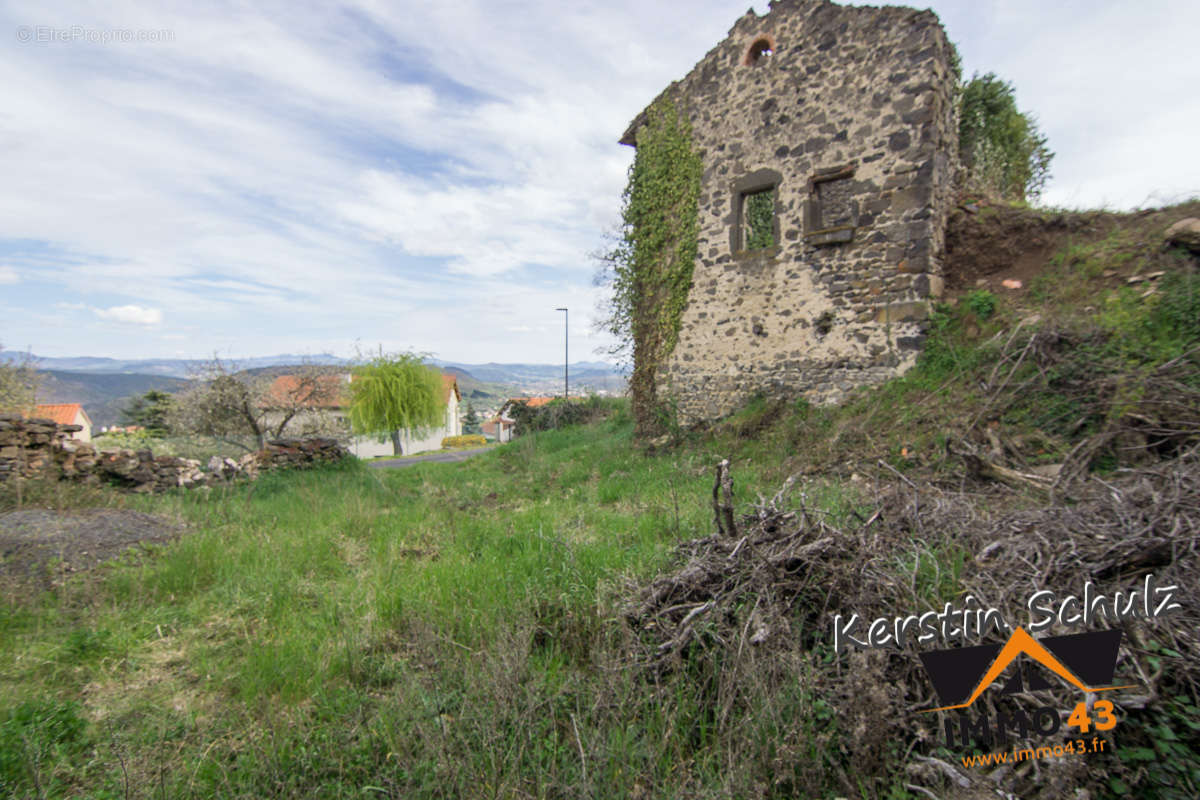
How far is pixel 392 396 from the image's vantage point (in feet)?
100

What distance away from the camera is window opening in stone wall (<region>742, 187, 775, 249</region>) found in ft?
31.2

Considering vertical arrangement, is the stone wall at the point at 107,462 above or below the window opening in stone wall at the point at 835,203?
below

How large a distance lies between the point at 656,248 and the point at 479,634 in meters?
8.88

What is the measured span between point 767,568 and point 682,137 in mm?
9535

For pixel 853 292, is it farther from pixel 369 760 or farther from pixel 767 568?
pixel 369 760

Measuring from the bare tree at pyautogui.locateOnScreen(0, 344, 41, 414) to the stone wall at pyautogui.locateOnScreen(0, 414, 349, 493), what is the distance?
15.1 metres

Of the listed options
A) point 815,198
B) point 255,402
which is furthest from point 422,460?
point 815,198

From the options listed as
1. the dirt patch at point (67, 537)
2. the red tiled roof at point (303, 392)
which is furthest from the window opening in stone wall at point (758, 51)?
the red tiled roof at point (303, 392)

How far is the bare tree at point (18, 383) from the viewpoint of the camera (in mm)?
18172

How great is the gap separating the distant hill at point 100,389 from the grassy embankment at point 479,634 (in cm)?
2378

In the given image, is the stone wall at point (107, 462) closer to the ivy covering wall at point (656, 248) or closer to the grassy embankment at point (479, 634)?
the grassy embankment at point (479, 634)

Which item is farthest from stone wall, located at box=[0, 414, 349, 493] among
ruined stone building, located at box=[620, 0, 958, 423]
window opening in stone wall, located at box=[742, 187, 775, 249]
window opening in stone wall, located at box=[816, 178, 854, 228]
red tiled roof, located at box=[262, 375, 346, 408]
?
red tiled roof, located at box=[262, 375, 346, 408]

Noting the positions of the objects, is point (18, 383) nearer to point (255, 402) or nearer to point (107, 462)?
point (255, 402)

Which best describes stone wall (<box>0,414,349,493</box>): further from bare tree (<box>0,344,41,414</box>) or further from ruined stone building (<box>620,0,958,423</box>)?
bare tree (<box>0,344,41,414</box>)
